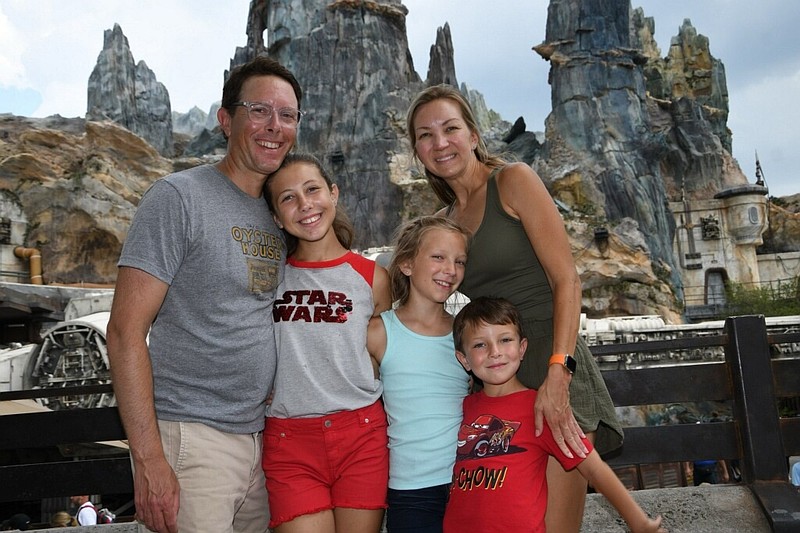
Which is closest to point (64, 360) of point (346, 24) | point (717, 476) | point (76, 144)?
point (717, 476)

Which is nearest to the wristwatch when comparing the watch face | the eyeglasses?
the watch face

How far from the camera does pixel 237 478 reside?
8.26 ft

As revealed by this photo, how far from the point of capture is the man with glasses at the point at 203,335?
2.30 m

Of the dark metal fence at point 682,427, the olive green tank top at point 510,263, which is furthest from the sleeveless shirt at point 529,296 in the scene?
the dark metal fence at point 682,427

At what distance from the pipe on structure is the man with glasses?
3953 cm

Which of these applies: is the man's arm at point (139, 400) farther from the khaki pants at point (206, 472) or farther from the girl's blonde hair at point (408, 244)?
the girl's blonde hair at point (408, 244)

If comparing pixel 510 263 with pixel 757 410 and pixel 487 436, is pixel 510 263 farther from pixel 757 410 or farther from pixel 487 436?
pixel 757 410

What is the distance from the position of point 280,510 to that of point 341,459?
12.0 inches

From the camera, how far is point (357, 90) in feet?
147

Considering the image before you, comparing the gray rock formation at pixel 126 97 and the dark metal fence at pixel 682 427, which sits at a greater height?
the gray rock formation at pixel 126 97

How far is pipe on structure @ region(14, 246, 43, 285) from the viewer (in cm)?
3656

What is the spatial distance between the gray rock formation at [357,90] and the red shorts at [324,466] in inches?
1486

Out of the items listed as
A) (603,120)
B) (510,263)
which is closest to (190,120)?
(603,120)

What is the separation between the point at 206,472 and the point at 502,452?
3.87 ft
